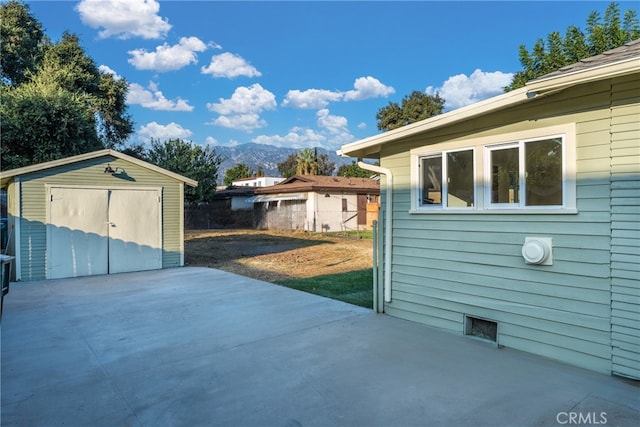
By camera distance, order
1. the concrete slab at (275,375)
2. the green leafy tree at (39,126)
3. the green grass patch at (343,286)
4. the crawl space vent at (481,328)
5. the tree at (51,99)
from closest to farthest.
A: 1. the concrete slab at (275,375)
2. the crawl space vent at (481,328)
3. the green grass patch at (343,286)
4. the green leafy tree at (39,126)
5. the tree at (51,99)

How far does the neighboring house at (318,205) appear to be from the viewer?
71.4 feet

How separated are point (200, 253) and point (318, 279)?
6277 millimetres

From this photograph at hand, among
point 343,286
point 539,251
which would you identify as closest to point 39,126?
point 343,286

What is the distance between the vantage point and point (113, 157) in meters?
8.96

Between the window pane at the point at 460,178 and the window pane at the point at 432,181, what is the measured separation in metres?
0.15

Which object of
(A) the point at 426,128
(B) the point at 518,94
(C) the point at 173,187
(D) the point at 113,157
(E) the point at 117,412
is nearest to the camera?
(E) the point at 117,412

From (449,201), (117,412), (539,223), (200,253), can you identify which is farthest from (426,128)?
(200,253)

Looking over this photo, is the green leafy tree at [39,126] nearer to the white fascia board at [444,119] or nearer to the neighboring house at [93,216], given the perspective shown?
the neighboring house at [93,216]

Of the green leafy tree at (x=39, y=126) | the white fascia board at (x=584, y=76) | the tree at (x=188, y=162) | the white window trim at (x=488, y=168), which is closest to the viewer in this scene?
the white fascia board at (x=584, y=76)

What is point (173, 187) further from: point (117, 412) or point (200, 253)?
point (117, 412)

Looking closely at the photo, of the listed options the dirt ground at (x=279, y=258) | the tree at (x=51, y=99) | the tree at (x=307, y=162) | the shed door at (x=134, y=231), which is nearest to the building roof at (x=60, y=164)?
the shed door at (x=134, y=231)

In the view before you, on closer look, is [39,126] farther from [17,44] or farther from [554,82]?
[554,82]

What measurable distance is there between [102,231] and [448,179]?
315 inches

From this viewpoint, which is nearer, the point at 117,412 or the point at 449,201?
the point at 117,412
